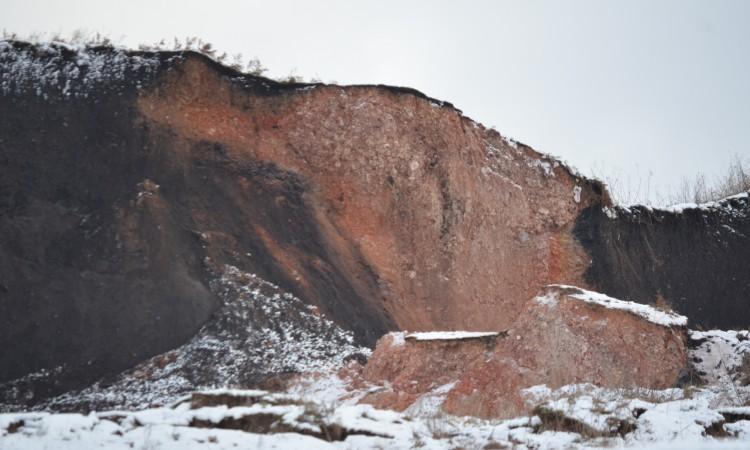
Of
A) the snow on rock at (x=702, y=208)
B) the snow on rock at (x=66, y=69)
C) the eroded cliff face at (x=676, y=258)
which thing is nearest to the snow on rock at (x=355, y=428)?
the snow on rock at (x=66, y=69)

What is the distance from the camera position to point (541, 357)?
46.9 ft

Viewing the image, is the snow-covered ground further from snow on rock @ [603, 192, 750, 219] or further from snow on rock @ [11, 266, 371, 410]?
snow on rock @ [603, 192, 750, 219]

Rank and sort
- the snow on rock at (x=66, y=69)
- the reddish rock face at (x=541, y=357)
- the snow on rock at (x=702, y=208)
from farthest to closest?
the snow on rock at (x=702, y=208)
the snow on rock at (x=66, y=69)
the reddish rock face at (x=541, y=357)

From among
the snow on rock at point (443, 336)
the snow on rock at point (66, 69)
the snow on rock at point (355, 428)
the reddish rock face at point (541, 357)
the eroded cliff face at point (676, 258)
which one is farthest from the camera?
the eroded cliff face at point (676, 258)

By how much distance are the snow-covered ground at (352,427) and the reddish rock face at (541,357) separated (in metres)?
3.49

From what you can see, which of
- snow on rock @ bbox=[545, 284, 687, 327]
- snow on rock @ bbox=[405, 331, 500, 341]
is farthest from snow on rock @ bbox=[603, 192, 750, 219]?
snow on rock @ bbox=[405, 331, 500, 341]

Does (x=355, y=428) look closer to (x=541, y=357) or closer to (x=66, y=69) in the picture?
(x=541, y=357)

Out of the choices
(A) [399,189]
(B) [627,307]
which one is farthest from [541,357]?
(A) [399,189]

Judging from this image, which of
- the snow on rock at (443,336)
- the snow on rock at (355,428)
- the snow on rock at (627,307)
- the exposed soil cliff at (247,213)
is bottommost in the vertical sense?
the snow on rock at (355,428)

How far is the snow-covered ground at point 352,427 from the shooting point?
7.50m

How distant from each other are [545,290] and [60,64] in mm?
9586

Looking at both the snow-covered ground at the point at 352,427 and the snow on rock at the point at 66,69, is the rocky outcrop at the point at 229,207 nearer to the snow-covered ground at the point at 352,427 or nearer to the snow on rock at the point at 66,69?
the snow on rock at the point at 66,69

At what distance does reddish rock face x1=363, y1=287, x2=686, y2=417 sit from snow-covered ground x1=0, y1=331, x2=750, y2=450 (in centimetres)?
349

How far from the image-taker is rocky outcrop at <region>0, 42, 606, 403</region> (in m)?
13.4
